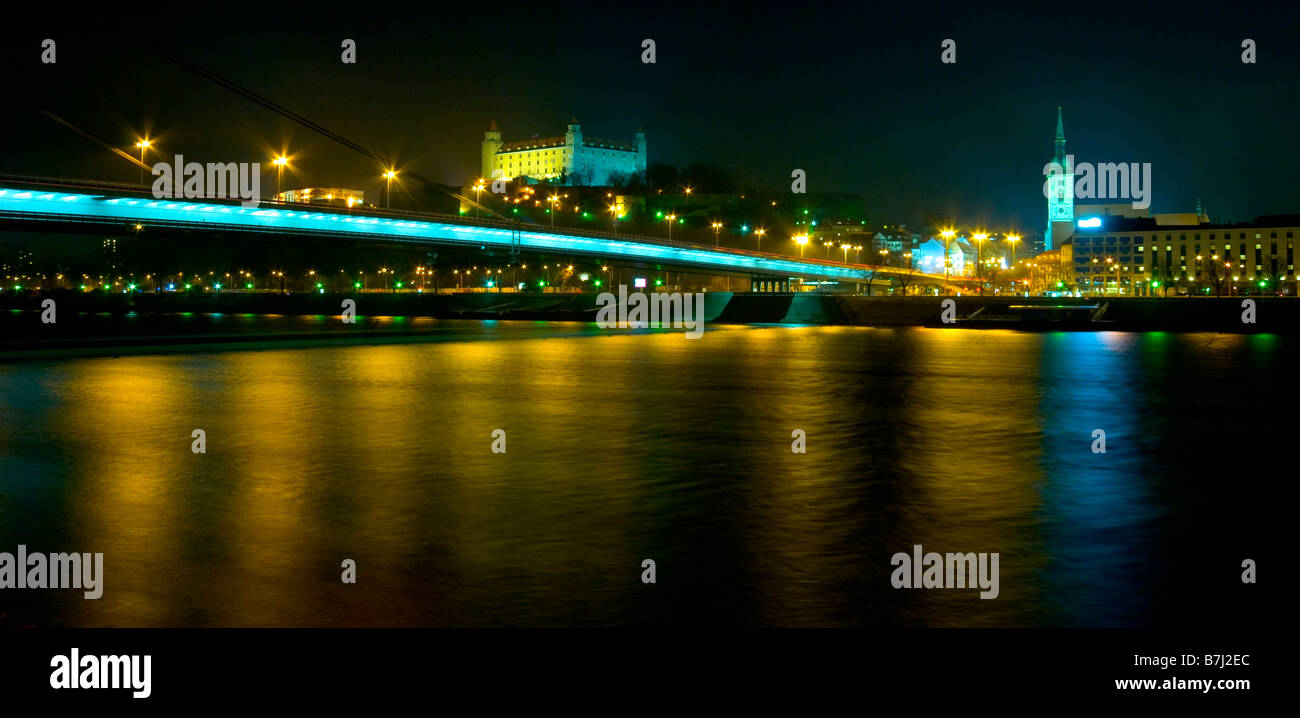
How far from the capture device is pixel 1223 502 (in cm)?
901

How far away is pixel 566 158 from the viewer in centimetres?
17800

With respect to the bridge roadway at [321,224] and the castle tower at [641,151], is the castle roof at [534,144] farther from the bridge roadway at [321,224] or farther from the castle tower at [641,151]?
the bridge roadway at [321,224]

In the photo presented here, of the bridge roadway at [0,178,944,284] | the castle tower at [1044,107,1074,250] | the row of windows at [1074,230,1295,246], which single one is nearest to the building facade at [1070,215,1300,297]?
the row of windows at [1074,230,1295,246]

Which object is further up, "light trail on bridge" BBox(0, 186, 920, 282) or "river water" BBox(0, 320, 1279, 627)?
"light trail on bridge" BBox(0, 186, 920, 282)

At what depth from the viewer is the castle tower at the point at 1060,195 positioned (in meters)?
186

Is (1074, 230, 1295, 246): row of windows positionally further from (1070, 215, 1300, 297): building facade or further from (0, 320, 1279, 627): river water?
(0, 320, 1279, 627): river water

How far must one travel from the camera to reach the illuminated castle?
177m

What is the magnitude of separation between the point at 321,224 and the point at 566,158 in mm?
119137

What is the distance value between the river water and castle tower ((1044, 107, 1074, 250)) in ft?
581

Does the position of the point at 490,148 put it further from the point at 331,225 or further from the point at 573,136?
the point at 331,225

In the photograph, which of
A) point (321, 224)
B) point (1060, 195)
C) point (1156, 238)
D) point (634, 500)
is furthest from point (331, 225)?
point (1060, 195)

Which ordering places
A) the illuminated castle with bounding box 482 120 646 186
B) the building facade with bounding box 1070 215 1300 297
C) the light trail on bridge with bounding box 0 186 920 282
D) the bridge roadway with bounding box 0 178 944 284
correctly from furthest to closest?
the illuminated castle with bounding box 482 120 646 186, the building facade with bounding box 1070 215 1300 297, the light trail on bridge with bounding box 0 186 920 282, the bridge roadway with bounding box 0 178 944 284
